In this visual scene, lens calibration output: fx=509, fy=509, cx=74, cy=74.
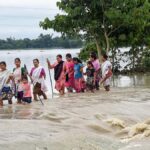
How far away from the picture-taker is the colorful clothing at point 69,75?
15478 mm

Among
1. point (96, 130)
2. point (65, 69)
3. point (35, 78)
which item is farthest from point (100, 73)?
point (96, 130)

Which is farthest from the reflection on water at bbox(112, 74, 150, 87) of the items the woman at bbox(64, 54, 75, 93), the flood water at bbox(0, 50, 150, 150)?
the flood water at bbox(0, 50, 150, 150)

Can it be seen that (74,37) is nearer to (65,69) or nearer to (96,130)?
(65,69)

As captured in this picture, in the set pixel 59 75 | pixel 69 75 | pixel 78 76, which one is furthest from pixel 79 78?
pixel 59 75

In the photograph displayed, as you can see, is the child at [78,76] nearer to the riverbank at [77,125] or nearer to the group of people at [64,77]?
the group of people at [64,77]

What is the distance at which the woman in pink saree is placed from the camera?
15.4 meters

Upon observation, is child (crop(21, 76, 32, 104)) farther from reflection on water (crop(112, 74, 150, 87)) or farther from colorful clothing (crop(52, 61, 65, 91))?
reflection on water (crop(112, 74, 150, 87))

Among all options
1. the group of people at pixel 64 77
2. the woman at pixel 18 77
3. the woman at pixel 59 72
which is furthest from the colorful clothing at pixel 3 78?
the woman at pixel 59 72

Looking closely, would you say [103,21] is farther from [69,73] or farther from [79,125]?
[79,125]

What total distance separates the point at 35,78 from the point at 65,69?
1.80 m

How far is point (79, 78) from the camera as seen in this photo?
15.6m

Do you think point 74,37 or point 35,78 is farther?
point 74,37

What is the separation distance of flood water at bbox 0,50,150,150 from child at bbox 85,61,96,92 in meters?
1.97

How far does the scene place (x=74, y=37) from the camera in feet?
82.7
